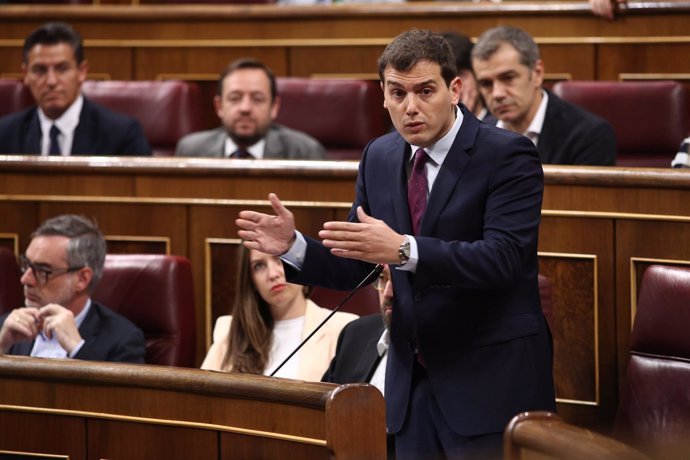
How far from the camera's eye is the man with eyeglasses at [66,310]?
50.6 inches

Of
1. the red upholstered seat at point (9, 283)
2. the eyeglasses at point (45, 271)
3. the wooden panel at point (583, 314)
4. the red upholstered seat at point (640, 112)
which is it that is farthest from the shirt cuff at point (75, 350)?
the red upholstered seat at point (640, 112)

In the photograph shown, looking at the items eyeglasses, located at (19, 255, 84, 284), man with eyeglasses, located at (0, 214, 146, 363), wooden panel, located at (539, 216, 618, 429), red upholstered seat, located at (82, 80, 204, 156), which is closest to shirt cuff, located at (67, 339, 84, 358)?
man with eyeglasses, located at (0, 214, 146, 363)

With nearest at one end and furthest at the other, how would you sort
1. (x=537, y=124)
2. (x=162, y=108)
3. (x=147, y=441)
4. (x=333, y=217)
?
1. (x=147, y=441)
2. (x=333, y=217)
3. (x=537, y=124)
4. (x=162, y=108)

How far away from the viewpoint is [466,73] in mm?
1775

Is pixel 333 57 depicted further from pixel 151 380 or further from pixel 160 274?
pixel 151 380

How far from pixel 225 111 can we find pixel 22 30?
61 cm

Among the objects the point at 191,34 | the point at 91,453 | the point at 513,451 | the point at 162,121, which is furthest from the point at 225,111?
the point at 513,451

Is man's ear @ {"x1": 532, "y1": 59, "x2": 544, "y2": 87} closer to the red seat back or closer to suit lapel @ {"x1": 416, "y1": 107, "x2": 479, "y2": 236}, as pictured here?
the red seat back

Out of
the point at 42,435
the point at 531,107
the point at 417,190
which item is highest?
the point at 531,107

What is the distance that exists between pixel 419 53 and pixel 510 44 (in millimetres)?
680

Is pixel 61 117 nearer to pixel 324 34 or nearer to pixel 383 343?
pixel 324 34

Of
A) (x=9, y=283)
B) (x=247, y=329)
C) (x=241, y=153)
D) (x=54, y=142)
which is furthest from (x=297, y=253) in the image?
(x=54, y=142)

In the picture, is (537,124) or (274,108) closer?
(537,124)

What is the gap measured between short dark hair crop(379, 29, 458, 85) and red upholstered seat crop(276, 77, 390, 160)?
97cm
